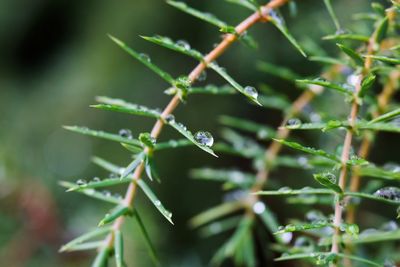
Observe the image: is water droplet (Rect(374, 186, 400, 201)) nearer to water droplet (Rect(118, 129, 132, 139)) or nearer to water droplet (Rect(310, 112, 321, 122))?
water droplet (Rect(310, 112, 321, 122))

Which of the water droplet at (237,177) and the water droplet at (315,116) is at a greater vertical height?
the water droplet at (315,116)

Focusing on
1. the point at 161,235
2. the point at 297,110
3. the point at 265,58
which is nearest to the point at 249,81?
the point at 265,58

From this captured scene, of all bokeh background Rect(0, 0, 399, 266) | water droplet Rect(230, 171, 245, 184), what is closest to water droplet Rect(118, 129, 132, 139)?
water droplet Rect(230, 171, 245, 184)

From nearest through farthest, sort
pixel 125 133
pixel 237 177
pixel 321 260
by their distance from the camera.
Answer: pixel 321 260, pixel 125 133, pixel 237 177

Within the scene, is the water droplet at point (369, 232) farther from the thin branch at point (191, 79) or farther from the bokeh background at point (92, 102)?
the bokeh background at point (92, 102)

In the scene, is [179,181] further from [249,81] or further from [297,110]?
[297,110]

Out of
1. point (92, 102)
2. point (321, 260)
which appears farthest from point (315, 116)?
point (92, 102)

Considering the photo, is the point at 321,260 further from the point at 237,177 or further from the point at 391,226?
the point at 237,177

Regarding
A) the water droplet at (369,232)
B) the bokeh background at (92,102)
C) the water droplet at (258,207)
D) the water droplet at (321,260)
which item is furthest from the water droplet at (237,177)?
the bokeh background at (92,102)
